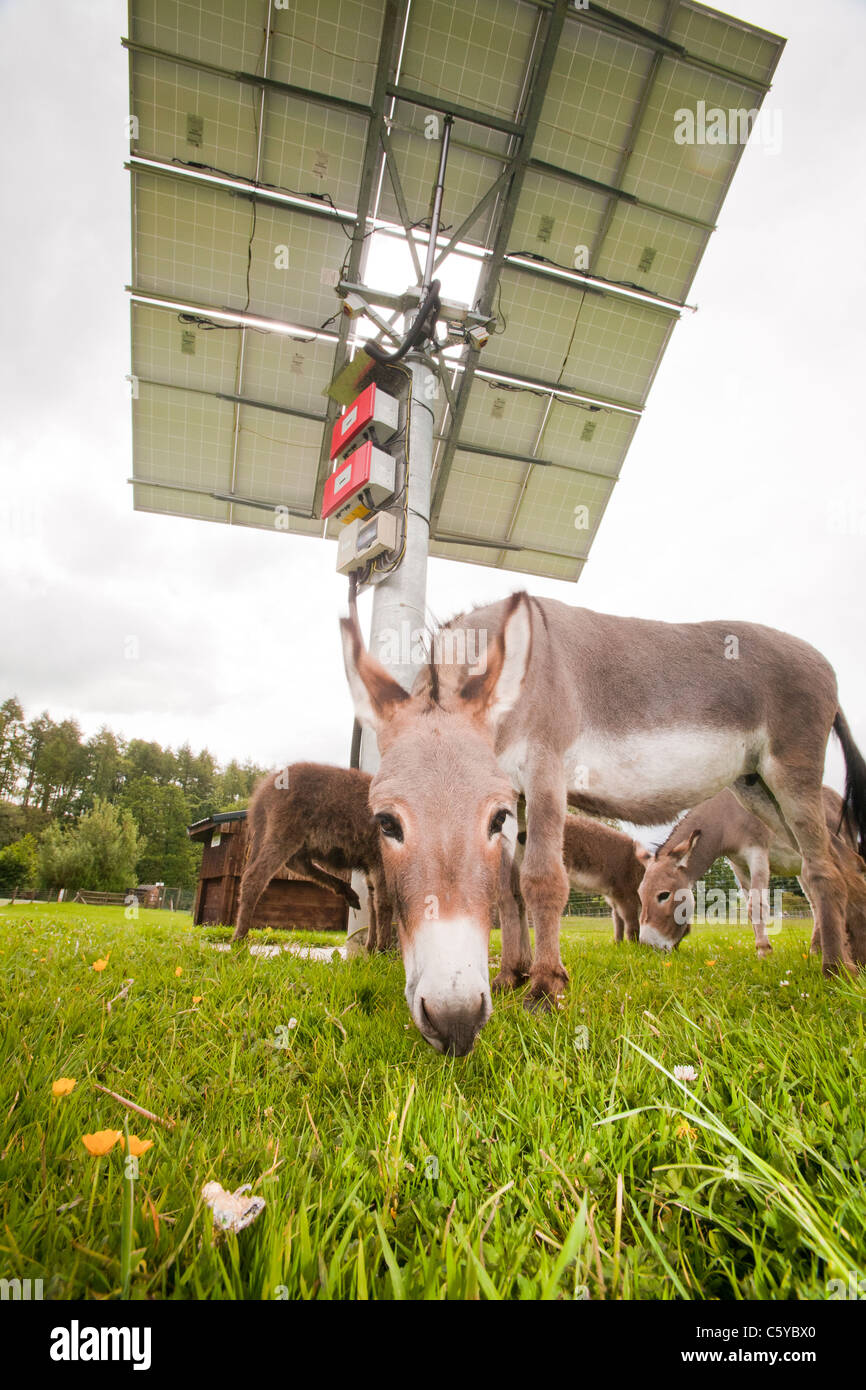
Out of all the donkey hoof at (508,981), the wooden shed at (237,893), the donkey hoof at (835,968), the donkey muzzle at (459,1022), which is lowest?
the donkey muzzle at (459,1022)

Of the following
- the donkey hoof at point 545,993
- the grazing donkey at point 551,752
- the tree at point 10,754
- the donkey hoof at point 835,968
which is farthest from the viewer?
the tree at point 10,754

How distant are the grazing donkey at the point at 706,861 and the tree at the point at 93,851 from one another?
16.1m

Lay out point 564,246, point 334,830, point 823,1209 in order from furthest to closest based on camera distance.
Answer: point 564,246 < point 334,830 < point 823,1209

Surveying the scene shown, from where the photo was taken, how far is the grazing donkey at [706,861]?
7148 millimetres

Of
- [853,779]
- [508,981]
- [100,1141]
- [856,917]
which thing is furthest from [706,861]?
[100,1141]

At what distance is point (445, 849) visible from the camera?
86.8 inches

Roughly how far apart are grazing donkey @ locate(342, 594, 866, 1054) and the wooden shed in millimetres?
4749

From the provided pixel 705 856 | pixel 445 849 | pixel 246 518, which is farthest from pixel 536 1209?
pixel 246 518

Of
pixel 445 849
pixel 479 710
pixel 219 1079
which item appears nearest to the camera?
pixel 219 1079

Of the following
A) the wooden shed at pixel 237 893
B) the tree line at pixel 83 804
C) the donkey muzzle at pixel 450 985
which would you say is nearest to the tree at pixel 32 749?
the tree line at pixel 83 804

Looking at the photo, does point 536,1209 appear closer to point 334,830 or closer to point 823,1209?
point 823,1209

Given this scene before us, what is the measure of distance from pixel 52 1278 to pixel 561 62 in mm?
10238

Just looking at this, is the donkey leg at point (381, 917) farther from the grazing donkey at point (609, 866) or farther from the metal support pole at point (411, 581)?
the grazing donkey at point (609, 866)
